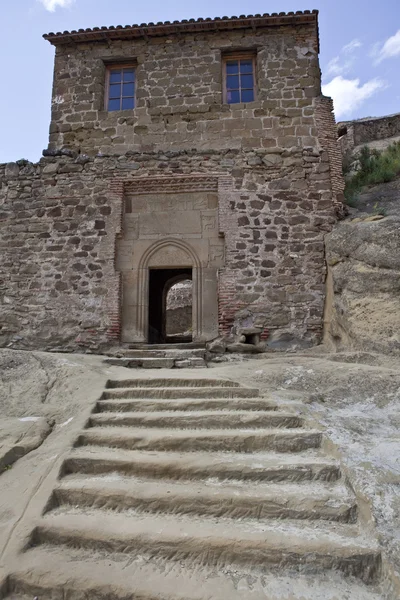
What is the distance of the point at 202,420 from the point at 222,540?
1509 millimetres

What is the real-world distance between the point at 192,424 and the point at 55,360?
2.51m

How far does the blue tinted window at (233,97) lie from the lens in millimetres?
9453

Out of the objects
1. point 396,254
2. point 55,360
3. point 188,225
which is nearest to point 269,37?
point 188,225

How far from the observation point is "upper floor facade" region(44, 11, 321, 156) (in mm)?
9195

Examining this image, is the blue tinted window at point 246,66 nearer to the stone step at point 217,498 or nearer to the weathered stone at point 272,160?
the weathered stone at point 272,160

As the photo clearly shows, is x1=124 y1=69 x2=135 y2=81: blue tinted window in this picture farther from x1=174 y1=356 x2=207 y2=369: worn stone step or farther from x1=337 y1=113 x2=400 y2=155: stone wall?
x1=337 y1=113 x2=400 y2=155: stone wall

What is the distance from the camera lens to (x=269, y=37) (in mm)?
9516

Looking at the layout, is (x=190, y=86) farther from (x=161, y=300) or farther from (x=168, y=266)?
(x=161, y=300)

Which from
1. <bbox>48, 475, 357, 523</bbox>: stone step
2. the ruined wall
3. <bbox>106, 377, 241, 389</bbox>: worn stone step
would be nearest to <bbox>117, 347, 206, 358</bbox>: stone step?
<bbox>106, 377, 241, 389</bbox>: worn stone step

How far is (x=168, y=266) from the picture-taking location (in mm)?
8750

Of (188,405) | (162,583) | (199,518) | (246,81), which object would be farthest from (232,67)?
(162,583)

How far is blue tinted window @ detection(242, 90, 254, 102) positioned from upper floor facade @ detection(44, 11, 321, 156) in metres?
0.02

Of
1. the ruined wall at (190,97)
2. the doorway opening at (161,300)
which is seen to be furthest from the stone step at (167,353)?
the ruined wall at (190,97)

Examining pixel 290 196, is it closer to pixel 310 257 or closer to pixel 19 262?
pixel 310 257
